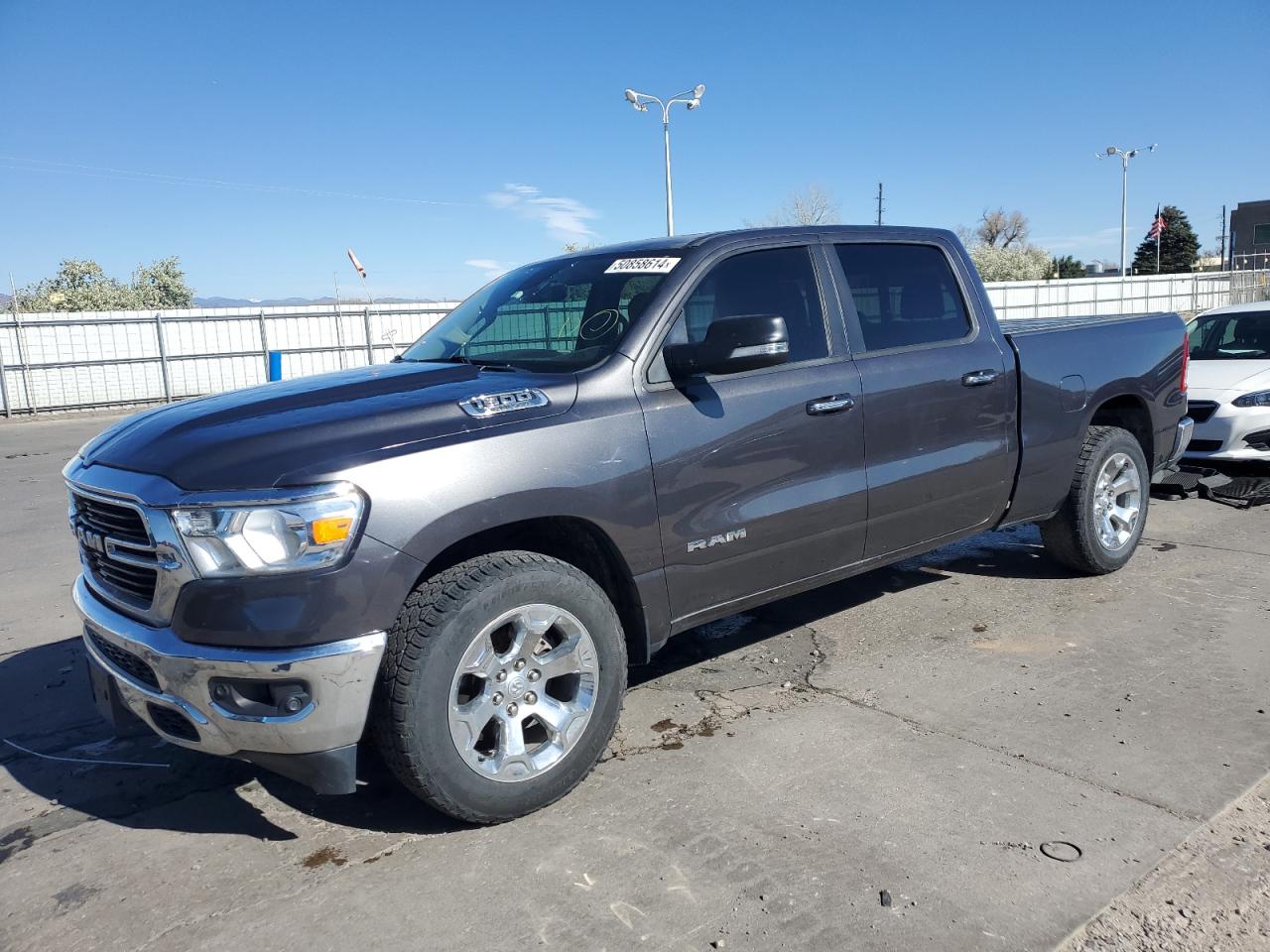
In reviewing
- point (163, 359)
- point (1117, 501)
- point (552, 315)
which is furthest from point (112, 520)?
point (163, 359)

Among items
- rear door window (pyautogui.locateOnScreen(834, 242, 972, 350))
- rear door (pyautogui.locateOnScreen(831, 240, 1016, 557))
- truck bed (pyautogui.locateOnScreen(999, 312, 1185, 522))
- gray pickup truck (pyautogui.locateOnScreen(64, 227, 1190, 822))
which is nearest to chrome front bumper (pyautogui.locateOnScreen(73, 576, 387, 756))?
gray pickup truck (pyautogui.locateOnScreen(64, 227, 1190, 822))

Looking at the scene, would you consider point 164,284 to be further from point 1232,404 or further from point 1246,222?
point 1246,222

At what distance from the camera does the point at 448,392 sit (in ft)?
10.6

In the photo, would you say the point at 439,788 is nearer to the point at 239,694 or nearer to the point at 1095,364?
the point at 239,694

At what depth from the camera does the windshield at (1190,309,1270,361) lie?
8.48 meters

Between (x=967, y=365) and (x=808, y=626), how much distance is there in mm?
1503

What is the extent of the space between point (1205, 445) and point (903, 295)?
4693 millimetres

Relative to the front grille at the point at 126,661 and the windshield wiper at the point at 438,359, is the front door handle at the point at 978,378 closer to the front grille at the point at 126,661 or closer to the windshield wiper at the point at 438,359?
the windshield wiper at the point at 438,359

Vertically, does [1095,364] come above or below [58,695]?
above

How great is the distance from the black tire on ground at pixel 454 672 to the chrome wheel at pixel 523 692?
0.09 ft

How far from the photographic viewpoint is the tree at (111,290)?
48031 millimetres

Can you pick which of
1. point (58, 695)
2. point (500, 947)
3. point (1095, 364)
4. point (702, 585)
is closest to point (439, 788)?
point (500, 947)

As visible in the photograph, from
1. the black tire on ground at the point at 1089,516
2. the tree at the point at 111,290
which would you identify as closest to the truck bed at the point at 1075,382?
the black tire on ground at the point at 1089,516

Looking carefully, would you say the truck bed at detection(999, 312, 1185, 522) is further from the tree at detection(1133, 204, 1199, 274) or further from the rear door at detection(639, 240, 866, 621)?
the tree at detection(1133, 204, 1199, 274)
